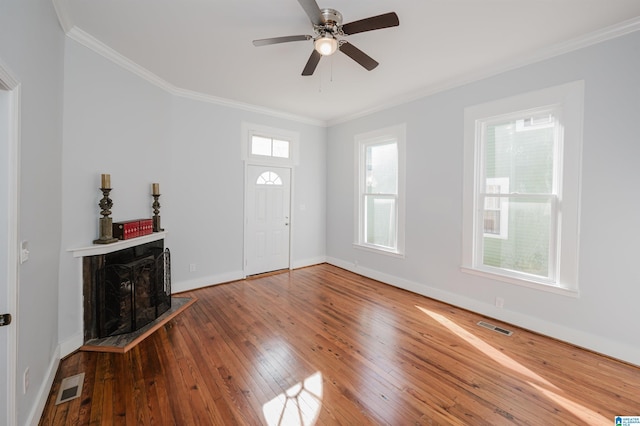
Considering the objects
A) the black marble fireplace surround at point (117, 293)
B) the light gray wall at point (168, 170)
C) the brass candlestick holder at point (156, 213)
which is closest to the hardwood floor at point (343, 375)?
the black marble fireplace surround at point (117, 293)

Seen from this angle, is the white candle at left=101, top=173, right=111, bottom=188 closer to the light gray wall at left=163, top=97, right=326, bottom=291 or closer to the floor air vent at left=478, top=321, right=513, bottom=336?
the light gray wall at left=163, top=97, right=326, bottom=291

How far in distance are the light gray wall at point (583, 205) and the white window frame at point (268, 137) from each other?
190 centimetres

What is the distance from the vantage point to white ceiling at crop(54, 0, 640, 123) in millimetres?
2143

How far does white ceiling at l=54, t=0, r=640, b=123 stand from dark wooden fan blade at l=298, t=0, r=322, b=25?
256 mm

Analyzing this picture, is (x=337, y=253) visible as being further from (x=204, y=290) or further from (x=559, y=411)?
(x=559, y=411)

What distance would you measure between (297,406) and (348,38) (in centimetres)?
309

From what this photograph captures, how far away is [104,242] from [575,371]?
429cm

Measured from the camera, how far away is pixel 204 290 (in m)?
4.02

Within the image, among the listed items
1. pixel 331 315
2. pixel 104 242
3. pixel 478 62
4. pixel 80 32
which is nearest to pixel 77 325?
pixel 104 242

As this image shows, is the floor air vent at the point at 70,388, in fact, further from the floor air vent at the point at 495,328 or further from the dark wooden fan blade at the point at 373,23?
the floor air vent at the point at 495,328

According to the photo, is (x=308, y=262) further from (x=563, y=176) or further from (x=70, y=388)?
(x=563, y=176)

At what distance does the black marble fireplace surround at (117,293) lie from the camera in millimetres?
2578

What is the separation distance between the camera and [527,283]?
2.89 metres

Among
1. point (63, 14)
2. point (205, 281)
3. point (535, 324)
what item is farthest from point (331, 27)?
point (205, 281)
